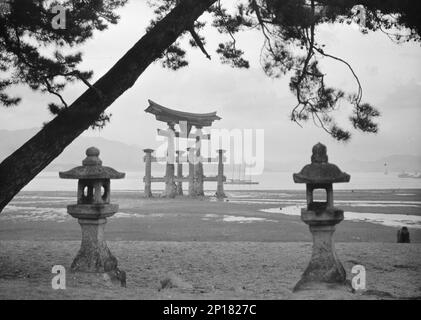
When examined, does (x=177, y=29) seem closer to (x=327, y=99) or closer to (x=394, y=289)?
(x=327, y=99)

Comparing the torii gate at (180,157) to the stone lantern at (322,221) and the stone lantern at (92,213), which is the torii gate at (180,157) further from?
the stone lantern at (322,221)

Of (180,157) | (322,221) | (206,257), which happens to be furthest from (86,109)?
(180,157)

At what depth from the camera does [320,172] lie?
16.7 ft

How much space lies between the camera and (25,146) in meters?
5.34

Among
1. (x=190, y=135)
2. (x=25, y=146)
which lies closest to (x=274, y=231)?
(x=25, y=146)

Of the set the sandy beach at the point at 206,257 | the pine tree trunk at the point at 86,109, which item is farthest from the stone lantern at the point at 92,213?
the pine tree trunk at the point at 86,109

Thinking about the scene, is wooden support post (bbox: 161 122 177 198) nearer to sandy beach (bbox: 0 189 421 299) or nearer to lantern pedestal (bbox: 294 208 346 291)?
sandy beach (bbox: 0 189 421 299)

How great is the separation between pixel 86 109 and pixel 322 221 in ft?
11.5

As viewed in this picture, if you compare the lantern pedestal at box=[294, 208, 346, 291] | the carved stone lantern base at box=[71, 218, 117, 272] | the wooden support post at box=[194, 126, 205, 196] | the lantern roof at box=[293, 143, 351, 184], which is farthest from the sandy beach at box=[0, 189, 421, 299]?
the wooden support post at box=[194, 126, 205, 196]

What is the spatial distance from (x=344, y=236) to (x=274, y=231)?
1.91m

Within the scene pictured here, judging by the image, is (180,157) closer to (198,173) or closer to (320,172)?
(198,173)

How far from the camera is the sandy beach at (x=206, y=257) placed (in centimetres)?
475

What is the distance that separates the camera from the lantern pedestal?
16.6ft
